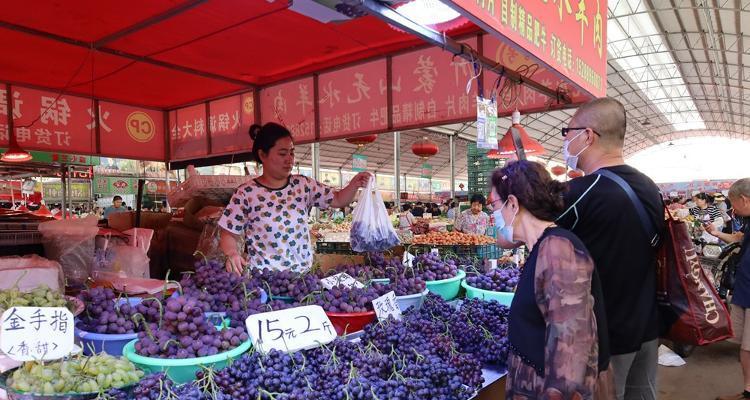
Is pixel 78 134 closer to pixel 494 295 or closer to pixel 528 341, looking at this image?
pixel 494 295

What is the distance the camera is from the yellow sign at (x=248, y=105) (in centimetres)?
505

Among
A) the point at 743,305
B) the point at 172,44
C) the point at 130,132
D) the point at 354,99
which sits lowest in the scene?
→ the point at 743,305

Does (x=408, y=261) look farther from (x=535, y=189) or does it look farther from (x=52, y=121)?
(x=52, y=121)

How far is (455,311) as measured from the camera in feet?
6.38

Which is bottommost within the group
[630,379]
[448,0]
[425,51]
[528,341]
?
[630,379]

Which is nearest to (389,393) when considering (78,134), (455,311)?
(455,311)

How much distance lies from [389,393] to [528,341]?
41cm

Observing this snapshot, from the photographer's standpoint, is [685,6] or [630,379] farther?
[685,6]

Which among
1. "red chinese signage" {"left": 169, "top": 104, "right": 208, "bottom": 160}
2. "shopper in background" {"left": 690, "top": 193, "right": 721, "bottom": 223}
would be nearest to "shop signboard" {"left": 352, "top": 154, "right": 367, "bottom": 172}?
"red chinese signage" {"left": 169, "top": 104, "right": 208, "bottom": 160}

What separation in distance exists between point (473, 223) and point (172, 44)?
5.09 metres

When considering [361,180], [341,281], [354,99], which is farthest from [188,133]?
[341,281]

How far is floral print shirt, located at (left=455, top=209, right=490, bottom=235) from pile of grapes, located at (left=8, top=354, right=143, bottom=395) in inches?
245

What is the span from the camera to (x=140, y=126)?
18.7ft

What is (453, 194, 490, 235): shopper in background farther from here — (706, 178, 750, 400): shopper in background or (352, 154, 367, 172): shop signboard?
(352, 154, 367, 172): shop signboard
